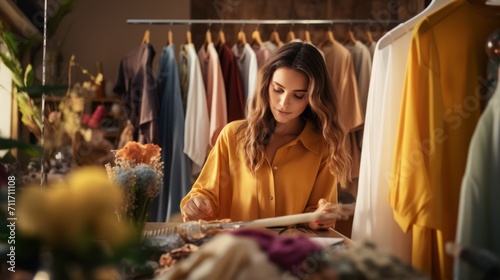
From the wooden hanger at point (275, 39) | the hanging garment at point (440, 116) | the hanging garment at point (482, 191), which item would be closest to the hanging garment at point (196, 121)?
the wooden hanger at point (275, 39)

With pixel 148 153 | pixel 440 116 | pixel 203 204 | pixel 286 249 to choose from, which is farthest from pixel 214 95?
pixel 286 249

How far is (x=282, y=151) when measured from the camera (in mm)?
1978

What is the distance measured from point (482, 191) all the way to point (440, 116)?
0.41m

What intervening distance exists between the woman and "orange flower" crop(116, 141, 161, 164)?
24cm

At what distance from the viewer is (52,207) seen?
0.66m

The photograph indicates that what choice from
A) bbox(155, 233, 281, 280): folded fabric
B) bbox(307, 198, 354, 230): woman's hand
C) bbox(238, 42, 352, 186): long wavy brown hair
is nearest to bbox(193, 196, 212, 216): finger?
bbox(238, 42, 352, 186): long wavy brown hair

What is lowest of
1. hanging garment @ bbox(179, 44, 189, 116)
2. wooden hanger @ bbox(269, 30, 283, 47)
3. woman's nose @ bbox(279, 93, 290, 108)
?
woman's nose @ bbox(279, 93, 290, 108)

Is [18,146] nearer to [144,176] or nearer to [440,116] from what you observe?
[144,176]

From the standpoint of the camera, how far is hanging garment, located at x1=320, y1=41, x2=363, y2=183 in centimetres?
322

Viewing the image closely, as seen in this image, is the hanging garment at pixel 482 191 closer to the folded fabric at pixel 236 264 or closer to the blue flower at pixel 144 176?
the folded fabric at pixel 236 264

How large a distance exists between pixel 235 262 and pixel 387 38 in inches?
45.5

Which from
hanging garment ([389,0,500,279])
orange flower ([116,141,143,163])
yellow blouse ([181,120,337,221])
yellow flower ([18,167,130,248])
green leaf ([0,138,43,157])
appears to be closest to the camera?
yellow flower ([18,167,130,248])

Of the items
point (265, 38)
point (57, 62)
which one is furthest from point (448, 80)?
point (57, 62)

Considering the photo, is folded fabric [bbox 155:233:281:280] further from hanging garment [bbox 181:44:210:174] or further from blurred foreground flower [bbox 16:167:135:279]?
hanging garment [bbox 181:44:210:174]
